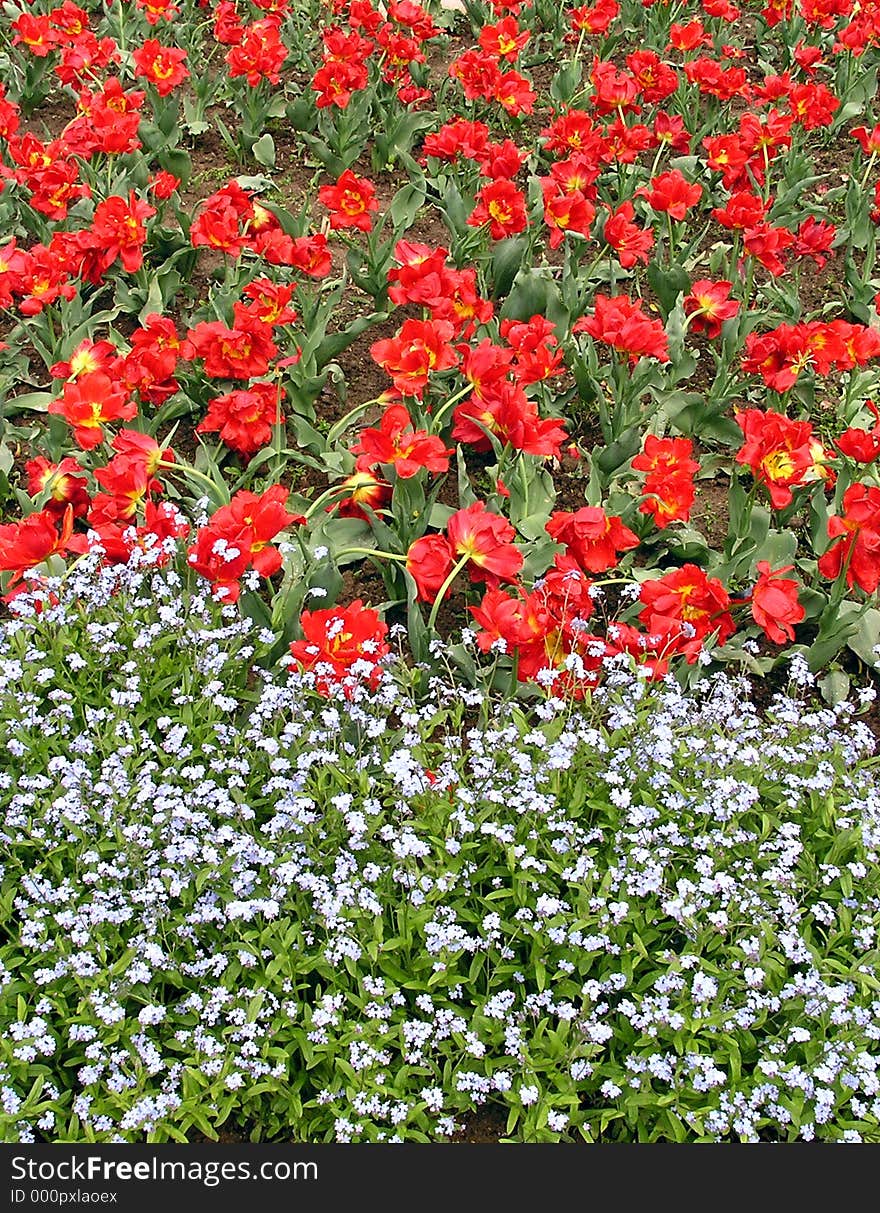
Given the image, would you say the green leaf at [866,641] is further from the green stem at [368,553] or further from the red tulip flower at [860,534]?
the green stem at [368,553]

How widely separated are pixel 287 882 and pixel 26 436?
7.17ft

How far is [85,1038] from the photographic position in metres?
2.37

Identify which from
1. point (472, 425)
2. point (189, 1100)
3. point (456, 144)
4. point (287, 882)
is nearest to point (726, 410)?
point (472, 425)

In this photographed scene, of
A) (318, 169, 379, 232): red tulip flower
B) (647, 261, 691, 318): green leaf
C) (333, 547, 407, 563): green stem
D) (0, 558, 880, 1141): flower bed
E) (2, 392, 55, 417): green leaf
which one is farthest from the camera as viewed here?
(647, 261, 691, 318): green leaf

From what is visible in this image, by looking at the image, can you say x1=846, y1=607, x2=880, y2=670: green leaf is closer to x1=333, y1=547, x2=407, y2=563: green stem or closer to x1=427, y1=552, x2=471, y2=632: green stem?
x1=427, y1=552, x2=471, y2=632: green stem

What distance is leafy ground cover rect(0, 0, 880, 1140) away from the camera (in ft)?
8.14

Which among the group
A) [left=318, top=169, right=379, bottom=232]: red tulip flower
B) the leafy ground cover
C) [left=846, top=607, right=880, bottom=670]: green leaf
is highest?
[left=318, top=169, right=379, bottom=232]: red tulip flower

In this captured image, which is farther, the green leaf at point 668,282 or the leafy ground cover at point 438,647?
the green leaf at point 668,282

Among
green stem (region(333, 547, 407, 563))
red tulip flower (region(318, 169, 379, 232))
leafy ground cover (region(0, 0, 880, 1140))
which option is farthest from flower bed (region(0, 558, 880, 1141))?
red tulip flower (region(318, 169, 379, 232))

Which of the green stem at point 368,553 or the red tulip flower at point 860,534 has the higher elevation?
the red tulip flower at point 860,534

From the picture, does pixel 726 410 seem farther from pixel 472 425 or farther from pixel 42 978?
pixel 42 978

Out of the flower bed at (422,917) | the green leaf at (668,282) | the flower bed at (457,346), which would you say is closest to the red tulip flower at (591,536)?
the flower bed at (457,346)

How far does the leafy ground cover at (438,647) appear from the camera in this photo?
97.7 inches

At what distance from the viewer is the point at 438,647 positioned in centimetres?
328
